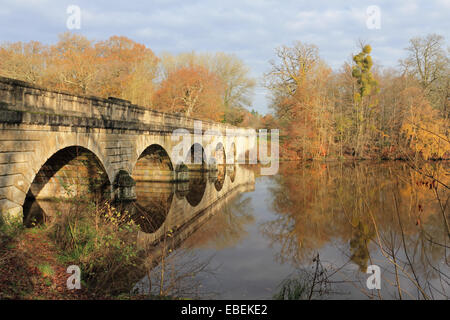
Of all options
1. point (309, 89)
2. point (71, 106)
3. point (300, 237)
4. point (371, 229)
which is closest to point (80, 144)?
point (71, 106)

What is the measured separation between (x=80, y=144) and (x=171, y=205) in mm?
4602

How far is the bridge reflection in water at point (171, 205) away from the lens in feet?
28.0

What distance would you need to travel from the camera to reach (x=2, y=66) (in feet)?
73.4

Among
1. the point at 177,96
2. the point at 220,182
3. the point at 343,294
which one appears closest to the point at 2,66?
the point at 177,96

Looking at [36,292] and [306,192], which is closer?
[36,292]

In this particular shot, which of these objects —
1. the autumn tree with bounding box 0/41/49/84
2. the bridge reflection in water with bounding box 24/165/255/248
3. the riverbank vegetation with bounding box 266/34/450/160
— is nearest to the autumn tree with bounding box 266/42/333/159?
the riverbank vegetation with bounding box 266/34/450/160

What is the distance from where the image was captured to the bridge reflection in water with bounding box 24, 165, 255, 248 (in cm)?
852

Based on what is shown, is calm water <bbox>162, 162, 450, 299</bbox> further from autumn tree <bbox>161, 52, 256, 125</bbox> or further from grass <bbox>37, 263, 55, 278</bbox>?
autumn tree <bbox>161, 52, 256, 125</bbox>

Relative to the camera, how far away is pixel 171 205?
38.6 ft

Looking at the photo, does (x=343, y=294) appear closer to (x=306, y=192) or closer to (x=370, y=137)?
(x=306, y=192)

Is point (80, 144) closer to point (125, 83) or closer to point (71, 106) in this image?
point (71, 106)

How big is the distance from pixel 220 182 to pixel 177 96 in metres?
13.9

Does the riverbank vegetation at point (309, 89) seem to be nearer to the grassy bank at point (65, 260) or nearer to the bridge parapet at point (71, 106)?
the bridge parapet at point (71, 106)

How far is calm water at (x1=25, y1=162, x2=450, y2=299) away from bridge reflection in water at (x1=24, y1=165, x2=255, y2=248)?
0.15 ft
